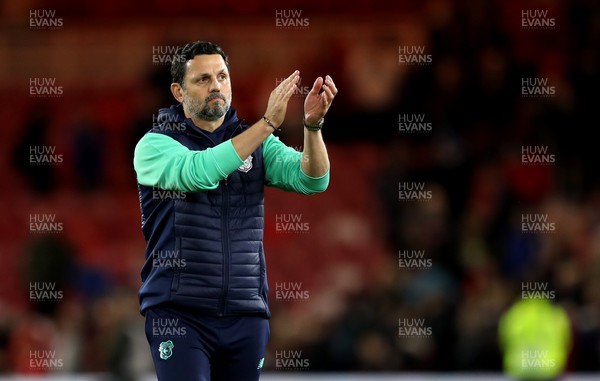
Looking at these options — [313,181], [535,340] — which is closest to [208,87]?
[313,181]

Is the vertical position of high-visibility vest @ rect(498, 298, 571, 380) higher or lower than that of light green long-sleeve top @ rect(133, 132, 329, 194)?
A: lower

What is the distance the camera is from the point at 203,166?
4.98 m

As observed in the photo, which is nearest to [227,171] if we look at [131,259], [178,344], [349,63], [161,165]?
[161,165]

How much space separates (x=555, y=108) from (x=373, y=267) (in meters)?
2.36

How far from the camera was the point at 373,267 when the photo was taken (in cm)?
1270

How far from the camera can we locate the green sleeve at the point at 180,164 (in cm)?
496

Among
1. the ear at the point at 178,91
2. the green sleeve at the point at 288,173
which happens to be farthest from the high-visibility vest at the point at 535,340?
the ear at the point at 178,91

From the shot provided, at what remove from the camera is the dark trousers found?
5.05m

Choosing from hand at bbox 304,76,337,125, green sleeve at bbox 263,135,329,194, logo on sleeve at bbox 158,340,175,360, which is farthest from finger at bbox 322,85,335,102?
logo on sleeve at bbox 158,340,175,360

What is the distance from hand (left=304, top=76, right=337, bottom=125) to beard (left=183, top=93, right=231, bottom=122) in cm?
36

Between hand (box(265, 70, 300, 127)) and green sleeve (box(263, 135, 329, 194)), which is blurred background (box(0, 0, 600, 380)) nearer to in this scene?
green sleeve (box(263, 135, 329, 194))

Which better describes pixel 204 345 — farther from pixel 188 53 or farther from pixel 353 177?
pixel 353 177

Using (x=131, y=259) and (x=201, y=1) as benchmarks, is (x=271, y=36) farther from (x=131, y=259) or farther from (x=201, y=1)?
(x=131, y=259)

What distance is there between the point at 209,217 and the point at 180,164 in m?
0.24
